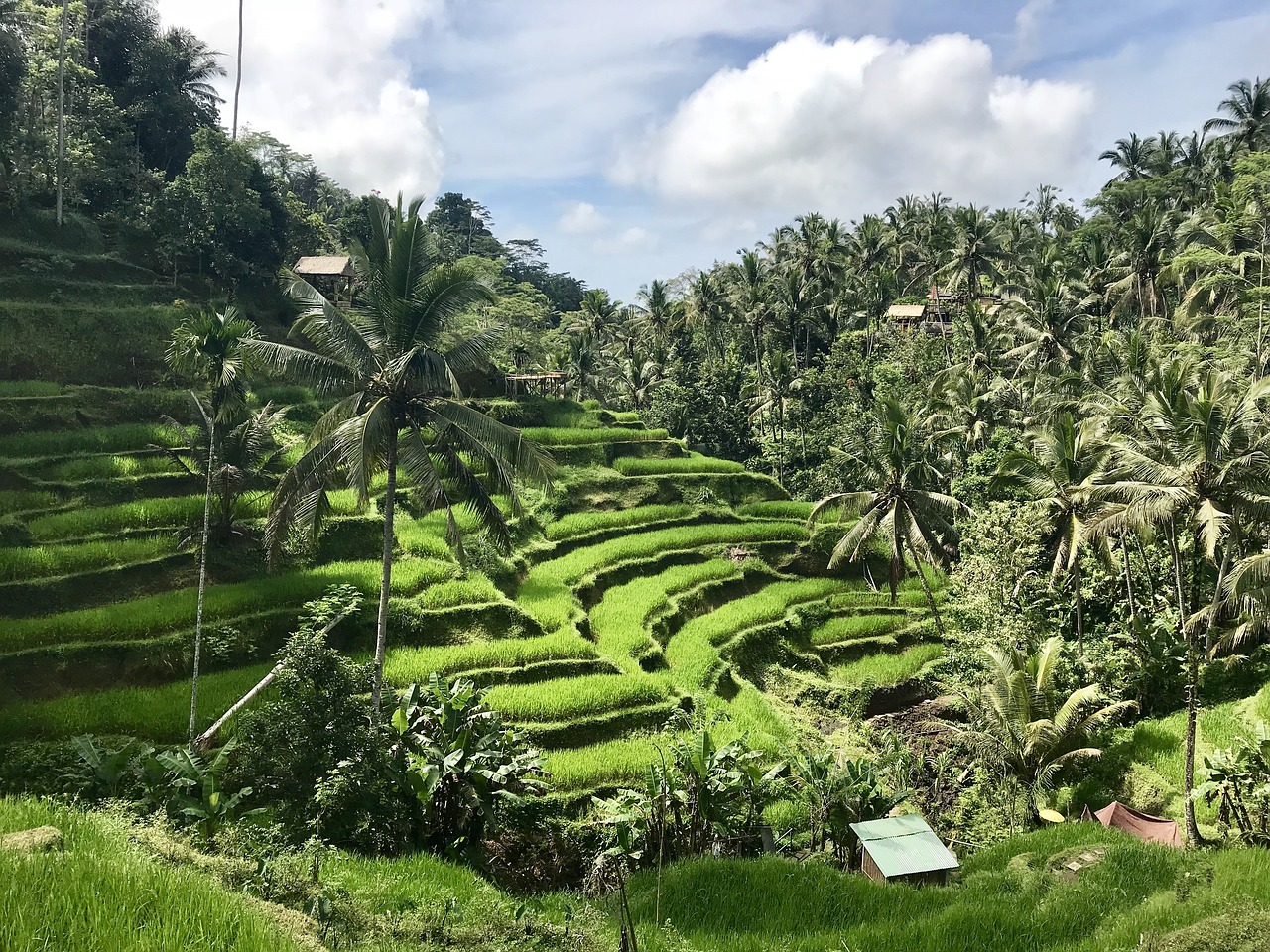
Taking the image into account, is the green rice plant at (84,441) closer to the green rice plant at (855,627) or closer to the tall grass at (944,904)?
the tall grass at (944,904)

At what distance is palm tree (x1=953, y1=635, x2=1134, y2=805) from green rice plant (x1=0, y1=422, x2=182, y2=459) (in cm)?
2048

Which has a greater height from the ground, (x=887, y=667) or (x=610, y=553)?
(x=610, y=553)

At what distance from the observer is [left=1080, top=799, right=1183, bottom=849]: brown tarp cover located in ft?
40.7

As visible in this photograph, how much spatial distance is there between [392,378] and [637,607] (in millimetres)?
10977

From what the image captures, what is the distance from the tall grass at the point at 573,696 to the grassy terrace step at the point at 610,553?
97.8 inches

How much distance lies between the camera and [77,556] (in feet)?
53.4

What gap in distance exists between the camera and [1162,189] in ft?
138

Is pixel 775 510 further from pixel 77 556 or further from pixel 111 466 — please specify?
pixel 77 556

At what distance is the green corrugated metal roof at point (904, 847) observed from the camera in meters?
10.5

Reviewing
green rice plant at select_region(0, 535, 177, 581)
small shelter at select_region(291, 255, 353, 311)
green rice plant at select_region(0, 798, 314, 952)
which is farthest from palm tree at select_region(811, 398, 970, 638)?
small shelter at select_region(291, 255, 353, 311)

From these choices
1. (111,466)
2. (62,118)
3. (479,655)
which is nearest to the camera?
(479,655)

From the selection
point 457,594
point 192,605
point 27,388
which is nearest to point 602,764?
point 457,594

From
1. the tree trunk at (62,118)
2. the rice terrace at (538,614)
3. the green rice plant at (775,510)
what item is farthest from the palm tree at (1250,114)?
the tree trunk at (62,118)

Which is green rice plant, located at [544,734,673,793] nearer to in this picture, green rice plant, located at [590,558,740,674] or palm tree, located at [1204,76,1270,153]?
green rice plant, located at [590,558,740,674]
